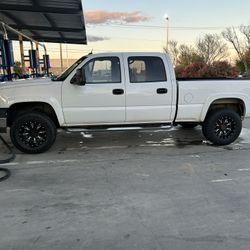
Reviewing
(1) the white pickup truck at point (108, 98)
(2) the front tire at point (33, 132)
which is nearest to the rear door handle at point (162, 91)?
(1) the white pickup truck at point (108, 98)

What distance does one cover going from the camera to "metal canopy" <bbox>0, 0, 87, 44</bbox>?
11.0 meters

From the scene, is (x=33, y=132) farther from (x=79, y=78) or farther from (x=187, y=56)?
(x=187, y=56)

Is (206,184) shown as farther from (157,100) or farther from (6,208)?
(6,208)

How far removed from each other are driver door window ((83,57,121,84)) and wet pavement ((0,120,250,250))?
1455mm

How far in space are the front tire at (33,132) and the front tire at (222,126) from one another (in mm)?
3285

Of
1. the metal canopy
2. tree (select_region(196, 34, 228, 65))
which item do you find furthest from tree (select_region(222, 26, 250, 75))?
the metal canopy

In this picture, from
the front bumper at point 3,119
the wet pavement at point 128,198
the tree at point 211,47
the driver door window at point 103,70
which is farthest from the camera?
the tree at point 211,47

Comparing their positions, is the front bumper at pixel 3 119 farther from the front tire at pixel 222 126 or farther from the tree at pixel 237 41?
the tree at pixel 237 41

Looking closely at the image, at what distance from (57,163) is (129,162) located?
4.28 feet

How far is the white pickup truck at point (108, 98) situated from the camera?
598 cm

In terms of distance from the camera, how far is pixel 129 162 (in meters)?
5.63

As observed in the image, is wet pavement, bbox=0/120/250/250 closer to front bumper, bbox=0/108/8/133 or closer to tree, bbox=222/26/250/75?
front bumper, bbox=0/108/8/133

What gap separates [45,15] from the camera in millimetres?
13250

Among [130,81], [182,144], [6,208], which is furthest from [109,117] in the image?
[6,208]
